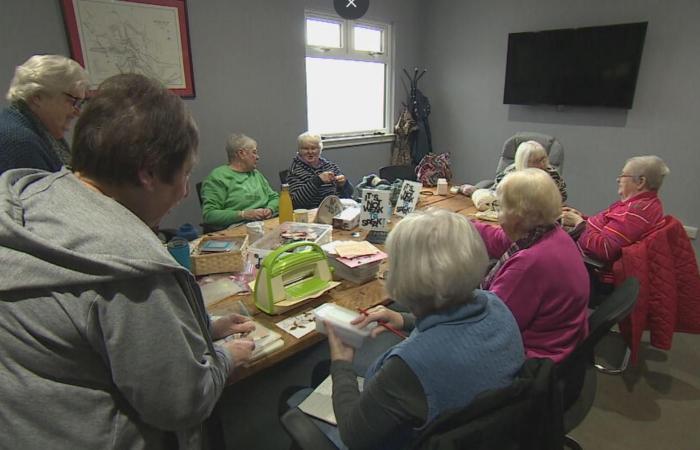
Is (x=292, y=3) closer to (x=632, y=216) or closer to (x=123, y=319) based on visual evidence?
(x=632, y=216)

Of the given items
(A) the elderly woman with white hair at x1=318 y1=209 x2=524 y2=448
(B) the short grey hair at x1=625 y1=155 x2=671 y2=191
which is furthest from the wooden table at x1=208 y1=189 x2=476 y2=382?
(B) the short grey hair at x1=625 y1=155 x2=671 y2=191

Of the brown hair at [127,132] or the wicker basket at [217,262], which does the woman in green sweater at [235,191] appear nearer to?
the wicker basket at [217,262]

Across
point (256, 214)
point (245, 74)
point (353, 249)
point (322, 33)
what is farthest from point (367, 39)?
point (353, 249)

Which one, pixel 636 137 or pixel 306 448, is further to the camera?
pixel 636 137

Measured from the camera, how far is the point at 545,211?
56.6 inches

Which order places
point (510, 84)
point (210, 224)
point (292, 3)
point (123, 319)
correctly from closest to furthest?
point (123, 319) → point (210, 224) → point (292, 3) → point (510, 84)

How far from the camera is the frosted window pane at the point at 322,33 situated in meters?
4.17

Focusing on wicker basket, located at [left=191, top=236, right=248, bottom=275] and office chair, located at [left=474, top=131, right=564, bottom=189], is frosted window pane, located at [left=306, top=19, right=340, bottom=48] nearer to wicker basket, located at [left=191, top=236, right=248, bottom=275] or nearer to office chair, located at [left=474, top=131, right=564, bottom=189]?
office chair, located at [left=474, top=131, right=564, bottom=189]

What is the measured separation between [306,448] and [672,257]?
2.02 m

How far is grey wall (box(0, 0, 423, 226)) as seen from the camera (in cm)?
332

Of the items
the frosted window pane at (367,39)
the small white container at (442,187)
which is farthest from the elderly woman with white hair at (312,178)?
the frosted window pane at (367,39)

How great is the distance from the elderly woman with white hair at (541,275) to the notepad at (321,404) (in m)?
0.61

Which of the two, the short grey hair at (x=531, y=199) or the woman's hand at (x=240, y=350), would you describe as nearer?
the woman's hand at (x=240, y=350)

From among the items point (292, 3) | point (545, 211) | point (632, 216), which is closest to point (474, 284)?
point (545, 211)
